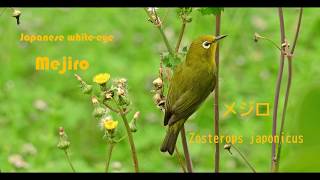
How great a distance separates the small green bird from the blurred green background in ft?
2.06

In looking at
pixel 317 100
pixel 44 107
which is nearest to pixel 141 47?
pixel 44 107

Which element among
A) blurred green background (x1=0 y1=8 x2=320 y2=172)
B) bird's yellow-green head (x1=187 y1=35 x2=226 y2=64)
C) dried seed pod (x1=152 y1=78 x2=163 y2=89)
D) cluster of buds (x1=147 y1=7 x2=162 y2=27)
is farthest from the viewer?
blurred green background (x1=0 y1=8 x2=320 y2=172)

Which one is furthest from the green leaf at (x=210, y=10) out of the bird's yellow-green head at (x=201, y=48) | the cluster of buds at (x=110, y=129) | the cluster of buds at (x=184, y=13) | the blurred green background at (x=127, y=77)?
the blurred green background at (x=127, y=77)

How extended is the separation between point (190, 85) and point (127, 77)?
119 centimetres

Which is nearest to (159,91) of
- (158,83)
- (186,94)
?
(158,83)

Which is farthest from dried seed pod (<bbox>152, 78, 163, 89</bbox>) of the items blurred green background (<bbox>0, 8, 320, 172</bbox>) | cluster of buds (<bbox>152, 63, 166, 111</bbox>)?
blurred green background (<bbox>0, 8, 320, 172</bbox>)

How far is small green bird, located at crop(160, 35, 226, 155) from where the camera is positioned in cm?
153

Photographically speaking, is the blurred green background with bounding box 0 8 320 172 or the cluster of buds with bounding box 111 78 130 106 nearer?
the cluster of buds with bounding box 111 78 130 106

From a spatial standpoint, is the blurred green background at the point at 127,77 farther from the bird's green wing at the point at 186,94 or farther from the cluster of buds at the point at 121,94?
the cluster of buds at the point at 121,94

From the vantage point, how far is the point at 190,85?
1609mm

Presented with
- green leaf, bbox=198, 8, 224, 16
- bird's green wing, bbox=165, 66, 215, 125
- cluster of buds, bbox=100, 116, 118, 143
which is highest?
green leaf, bbox=198, 8, 224, 16

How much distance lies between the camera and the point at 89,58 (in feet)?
8.49

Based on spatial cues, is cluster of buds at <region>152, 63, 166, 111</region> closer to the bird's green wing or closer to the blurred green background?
the bird's green wing

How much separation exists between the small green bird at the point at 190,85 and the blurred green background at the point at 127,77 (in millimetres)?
629
